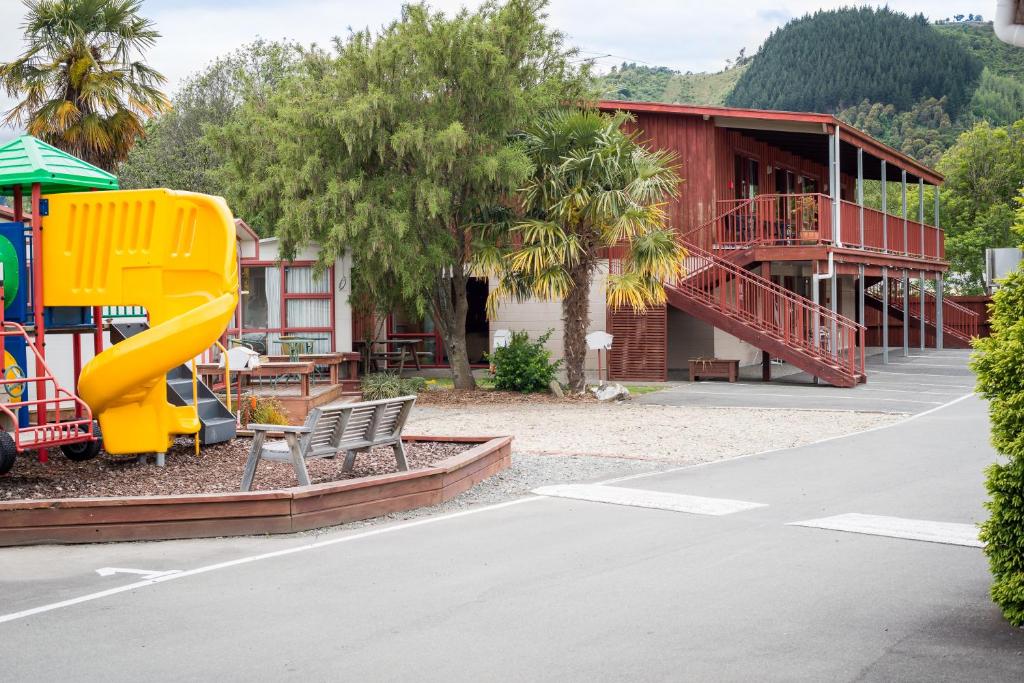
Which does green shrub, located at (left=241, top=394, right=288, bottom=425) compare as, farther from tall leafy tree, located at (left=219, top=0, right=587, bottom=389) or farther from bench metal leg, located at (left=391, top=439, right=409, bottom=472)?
tall leafy tree, located at (left=219, top=0, right=587, bottom=389)

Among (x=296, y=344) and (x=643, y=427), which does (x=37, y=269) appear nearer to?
(x=643, y=427)

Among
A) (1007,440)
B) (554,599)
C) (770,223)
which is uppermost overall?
(770,223)

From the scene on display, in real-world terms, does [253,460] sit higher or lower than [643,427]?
higher

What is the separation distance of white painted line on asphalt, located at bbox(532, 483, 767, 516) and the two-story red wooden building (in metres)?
12.6

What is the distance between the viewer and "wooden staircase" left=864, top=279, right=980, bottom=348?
37.9 metres

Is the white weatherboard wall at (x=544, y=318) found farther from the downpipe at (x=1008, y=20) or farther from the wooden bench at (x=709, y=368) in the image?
the downpipe at (x=1008, y=20)

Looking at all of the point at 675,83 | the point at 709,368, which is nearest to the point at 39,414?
the point at 709,368

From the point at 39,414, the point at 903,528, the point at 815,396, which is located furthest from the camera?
the point at 815,396

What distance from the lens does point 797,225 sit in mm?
26781

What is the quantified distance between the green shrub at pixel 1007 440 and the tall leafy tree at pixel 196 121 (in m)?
38.7

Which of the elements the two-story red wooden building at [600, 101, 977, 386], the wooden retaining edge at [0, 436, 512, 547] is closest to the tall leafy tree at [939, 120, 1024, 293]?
the two-story red wooden building at [600, 101, 977, 386]

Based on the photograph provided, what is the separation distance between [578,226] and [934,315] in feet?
74.4

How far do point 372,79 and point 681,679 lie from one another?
16437 millimetres

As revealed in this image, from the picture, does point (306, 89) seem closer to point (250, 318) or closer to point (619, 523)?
point (250, 318)
